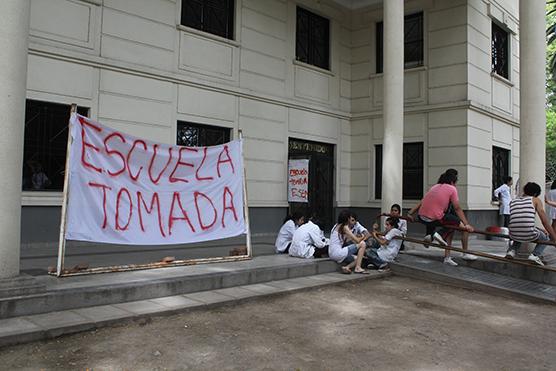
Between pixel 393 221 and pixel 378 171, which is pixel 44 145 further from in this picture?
pixel 378 171

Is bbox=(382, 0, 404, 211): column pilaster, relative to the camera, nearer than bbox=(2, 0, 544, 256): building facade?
No

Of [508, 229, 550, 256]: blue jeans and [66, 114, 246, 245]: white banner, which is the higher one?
[66, 114, 246, 245]: white banner

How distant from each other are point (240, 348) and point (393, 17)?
890 centimetres

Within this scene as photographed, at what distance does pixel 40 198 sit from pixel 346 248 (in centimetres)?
573

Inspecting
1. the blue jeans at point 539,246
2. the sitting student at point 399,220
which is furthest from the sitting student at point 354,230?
the blue jeans at point 539,246

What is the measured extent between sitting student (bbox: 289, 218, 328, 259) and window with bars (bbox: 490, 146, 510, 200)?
812 cm

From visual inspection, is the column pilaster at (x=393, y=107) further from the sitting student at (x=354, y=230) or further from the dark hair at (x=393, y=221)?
the sitting student at (x=354, y=230)

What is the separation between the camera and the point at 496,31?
49.6 ft

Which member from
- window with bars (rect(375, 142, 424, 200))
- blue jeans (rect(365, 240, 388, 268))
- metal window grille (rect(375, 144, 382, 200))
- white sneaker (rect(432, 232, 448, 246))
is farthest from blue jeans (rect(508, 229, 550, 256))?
metal window grille (rect(375, 144, 382, 200))

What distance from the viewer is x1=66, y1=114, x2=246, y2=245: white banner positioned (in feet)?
19.9

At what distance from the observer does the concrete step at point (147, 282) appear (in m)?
5.02

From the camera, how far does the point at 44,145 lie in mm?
8969

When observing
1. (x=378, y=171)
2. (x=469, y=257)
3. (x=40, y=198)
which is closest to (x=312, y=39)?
(x=378, y=171)

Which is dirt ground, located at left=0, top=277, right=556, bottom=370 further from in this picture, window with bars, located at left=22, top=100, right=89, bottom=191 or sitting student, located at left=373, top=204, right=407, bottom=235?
window with bars, located at left=22, top=100, right=89, bottom=191
